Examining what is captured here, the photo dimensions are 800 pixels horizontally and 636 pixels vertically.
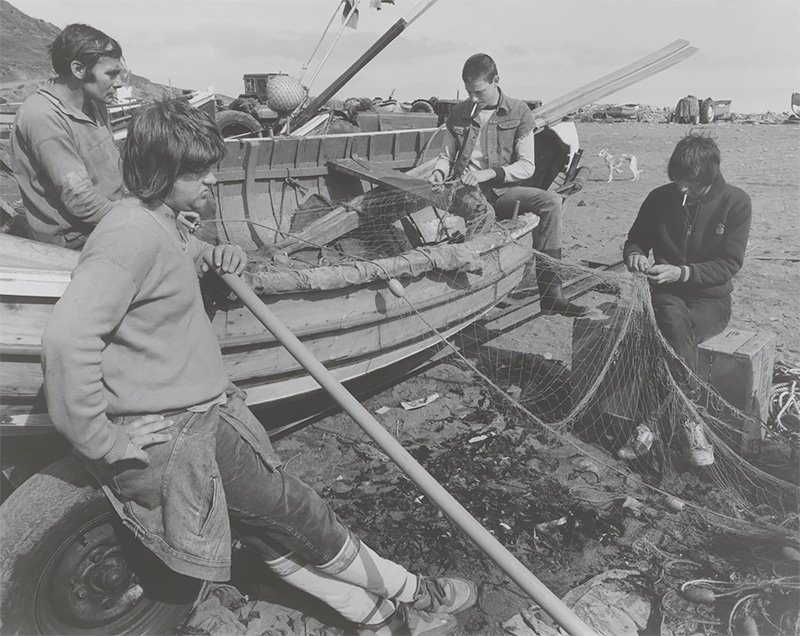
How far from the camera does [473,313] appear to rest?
17.4 feet

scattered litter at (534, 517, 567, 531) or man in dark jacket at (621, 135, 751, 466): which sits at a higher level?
man in dark jacket at (621, 135, 751, 466)

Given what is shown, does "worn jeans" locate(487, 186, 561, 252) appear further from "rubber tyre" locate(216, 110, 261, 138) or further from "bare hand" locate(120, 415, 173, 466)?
"rubber tyre" locate(216, 110, 261, 138)

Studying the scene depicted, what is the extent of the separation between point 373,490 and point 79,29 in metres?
2.81

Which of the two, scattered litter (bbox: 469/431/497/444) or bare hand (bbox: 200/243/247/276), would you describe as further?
scattered litter (bbox: 469/431/497/444)

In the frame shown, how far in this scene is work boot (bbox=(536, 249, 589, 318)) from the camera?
6223mm

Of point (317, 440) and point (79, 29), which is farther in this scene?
point (317, 440)

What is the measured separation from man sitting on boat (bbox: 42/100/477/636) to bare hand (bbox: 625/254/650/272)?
2.65 m

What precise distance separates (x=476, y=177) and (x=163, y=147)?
381 centimetres

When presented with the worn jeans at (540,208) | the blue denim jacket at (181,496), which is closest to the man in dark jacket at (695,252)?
the worn jeans at (540,208)

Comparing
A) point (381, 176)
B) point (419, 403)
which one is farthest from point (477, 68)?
point (419, 403)

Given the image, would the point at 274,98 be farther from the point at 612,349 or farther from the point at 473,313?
the point at 612,349

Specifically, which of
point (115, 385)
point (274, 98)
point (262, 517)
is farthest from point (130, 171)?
point (274, 98)

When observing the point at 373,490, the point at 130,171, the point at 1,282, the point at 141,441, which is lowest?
the point at 373,490

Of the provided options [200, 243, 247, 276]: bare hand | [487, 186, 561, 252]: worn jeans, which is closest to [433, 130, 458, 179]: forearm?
[487, 186, 561, 252]: worn jeans
